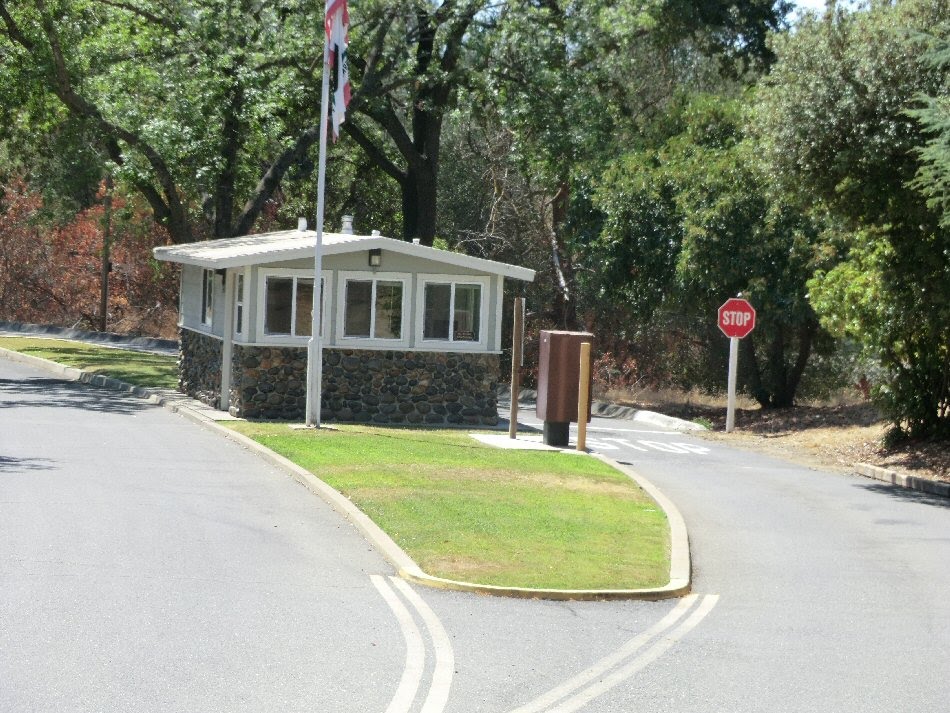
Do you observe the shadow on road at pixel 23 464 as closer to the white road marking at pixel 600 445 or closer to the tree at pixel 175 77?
the white road marking at pixel 600 445

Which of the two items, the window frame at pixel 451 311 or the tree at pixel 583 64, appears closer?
the window frame at pixel 451 311

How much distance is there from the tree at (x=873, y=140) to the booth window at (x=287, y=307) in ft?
29.8

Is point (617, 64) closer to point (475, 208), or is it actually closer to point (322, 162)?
point (475, 208)

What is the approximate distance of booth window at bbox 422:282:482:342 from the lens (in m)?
25.1

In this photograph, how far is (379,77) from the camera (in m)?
32.4

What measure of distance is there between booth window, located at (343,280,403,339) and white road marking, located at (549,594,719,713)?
14969 millimetres

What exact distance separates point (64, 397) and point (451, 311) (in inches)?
310

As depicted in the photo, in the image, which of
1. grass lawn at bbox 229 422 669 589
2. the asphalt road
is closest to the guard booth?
grass lawn at bbox 229 422 669 589

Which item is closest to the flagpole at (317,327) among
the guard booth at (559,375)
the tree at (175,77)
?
the guard booth at (559,375)

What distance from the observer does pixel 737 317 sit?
89.8ft

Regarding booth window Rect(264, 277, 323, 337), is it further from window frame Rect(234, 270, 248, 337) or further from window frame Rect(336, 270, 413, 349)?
window frame Rect(336, 270, 413, 349)

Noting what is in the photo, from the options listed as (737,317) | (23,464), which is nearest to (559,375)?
(737,317)

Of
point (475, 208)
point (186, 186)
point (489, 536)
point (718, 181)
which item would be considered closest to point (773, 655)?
point (489, 536)

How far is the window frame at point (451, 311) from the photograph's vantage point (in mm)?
24953
